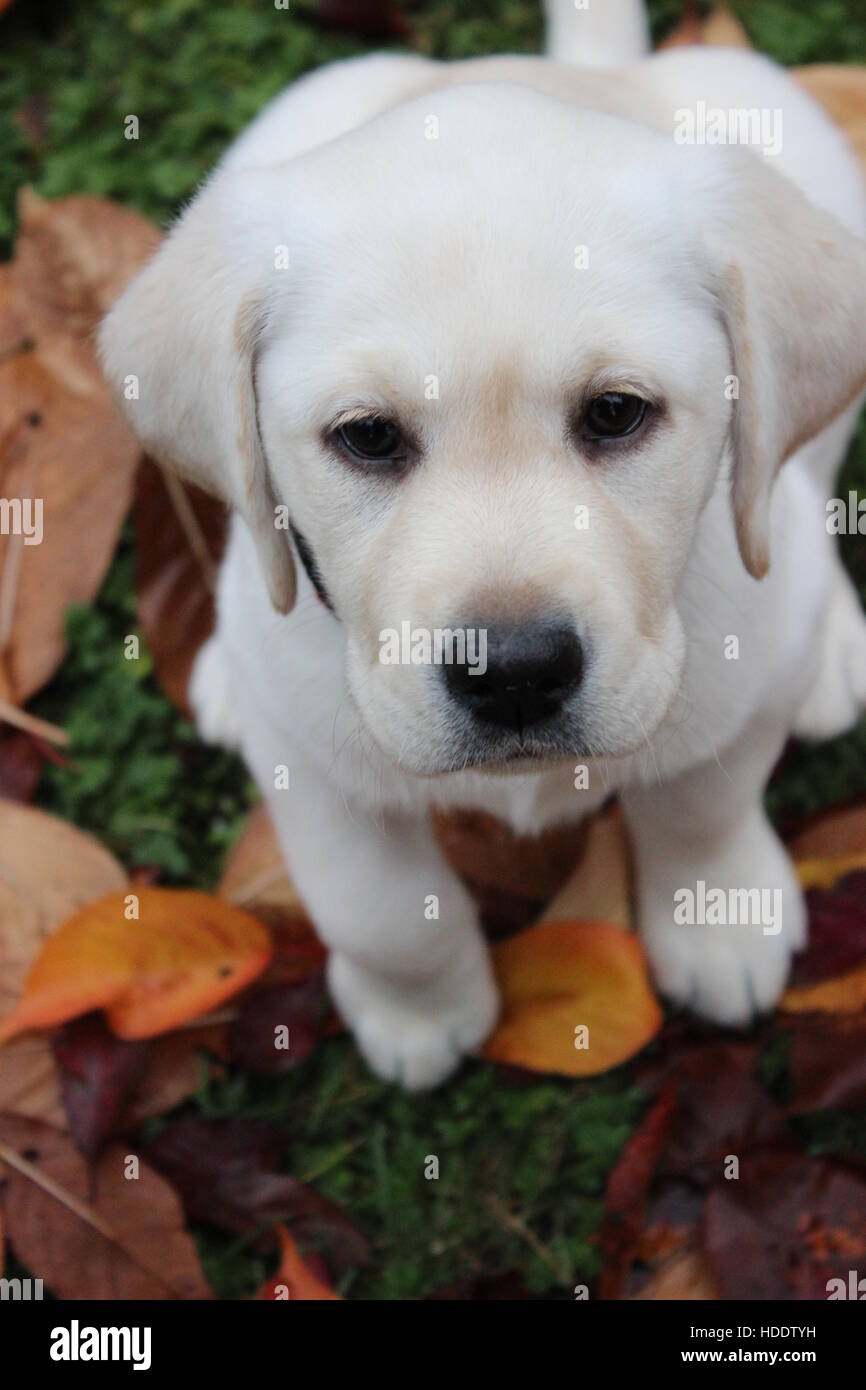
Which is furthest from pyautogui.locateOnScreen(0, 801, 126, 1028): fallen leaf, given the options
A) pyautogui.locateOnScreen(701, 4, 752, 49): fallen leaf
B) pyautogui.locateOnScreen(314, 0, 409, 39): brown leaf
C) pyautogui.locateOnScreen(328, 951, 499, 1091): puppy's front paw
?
pyautogui.locateOnScreen(701, 4, 752, 49): fallen leaf

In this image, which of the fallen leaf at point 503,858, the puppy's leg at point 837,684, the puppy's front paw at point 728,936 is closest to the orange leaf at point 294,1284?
the fallen leaf at point 503,858

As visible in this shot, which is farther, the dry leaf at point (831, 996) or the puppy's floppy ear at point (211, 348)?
the dry leaf at point (831, 996)

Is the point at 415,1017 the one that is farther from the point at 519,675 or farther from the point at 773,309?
the point at 773,309

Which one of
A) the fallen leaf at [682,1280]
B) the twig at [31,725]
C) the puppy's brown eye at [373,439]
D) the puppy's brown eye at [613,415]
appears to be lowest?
the fallen leaf at [682,1280]

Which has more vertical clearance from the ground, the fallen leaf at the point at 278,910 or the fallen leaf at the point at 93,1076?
the fallen leaf at the point at 278,910

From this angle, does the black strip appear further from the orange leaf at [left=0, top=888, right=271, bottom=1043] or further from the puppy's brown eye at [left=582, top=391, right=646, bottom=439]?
the orange leaf at [left=0, top=888, right=271, bottom=1043]

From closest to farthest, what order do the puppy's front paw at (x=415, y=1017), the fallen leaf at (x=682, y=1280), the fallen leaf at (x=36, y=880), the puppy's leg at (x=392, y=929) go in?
the puppy's leg at (x=392, y=929)
the fallen leaf at (x=682, y=1280)
the puppy's front paw at (x=415, y=1017)
the fallen leaf at (x=36, y=880)

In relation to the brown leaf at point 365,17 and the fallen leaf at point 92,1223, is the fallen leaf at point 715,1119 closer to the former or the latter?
the fallen leaf at point 92,1223

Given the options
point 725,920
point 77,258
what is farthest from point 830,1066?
point 77,258
